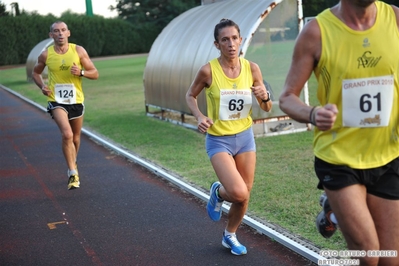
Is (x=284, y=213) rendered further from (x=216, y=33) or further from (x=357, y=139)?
(x=357, y=139)

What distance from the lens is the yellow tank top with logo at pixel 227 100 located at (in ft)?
19.6

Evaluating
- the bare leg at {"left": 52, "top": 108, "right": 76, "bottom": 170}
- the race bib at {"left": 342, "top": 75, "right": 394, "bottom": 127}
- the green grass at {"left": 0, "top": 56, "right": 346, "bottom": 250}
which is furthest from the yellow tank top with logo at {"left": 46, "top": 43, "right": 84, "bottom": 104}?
the race bib at {"left": 342, "top": 75, "right": 394, "bottom": 127}

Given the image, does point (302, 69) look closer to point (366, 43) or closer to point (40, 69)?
point (366, 43)

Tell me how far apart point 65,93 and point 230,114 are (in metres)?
4.04

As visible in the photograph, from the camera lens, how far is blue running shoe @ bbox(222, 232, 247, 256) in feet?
19.4

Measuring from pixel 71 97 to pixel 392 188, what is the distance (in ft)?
21.1

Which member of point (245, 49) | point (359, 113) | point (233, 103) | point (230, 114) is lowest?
point (230, 114)

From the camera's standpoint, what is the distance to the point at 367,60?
3.66 m

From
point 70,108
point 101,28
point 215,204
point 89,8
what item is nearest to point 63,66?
point 70,108

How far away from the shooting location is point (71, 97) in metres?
9.33

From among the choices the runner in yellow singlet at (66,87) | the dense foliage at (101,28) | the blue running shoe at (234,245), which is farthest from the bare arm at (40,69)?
the dense foliage at (101,28)

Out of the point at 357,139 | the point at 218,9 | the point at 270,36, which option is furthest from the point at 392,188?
the point at 218,9

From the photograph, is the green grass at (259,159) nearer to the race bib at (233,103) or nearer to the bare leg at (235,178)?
the bare leg at (235,178)

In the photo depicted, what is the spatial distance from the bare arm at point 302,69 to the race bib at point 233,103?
209 cm
